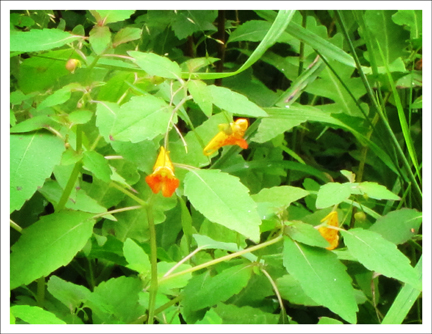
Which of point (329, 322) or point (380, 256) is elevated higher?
point (380, 256)

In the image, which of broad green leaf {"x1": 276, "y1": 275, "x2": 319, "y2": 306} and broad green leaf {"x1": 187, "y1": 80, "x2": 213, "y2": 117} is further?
broad green leaf {"x1": 276, "y1": 275, "x2": 319, "y2": 306}

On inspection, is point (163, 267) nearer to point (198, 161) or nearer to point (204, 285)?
point (204, 285)

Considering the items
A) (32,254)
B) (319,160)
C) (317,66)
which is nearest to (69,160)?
(32,254)

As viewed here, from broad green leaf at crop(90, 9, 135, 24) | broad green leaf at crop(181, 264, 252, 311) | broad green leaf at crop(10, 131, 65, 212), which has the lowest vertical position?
broad green leaf at crop(181, 264, 252, 311)

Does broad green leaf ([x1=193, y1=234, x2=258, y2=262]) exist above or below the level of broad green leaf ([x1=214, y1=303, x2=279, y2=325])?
above

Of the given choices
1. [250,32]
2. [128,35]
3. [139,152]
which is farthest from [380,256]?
[250,32]

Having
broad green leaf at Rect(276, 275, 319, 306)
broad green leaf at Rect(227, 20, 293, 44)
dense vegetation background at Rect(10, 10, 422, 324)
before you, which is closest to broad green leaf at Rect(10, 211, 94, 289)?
dense vegetation background at Rect(10, 10, 422, 324)

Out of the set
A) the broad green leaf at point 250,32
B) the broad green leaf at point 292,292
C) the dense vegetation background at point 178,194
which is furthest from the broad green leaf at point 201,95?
the broad green leaf at point 250,32

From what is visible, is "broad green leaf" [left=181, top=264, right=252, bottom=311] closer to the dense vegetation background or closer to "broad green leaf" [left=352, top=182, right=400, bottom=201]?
the dense vegetation background

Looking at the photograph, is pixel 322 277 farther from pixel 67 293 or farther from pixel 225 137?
pixel 67 293
